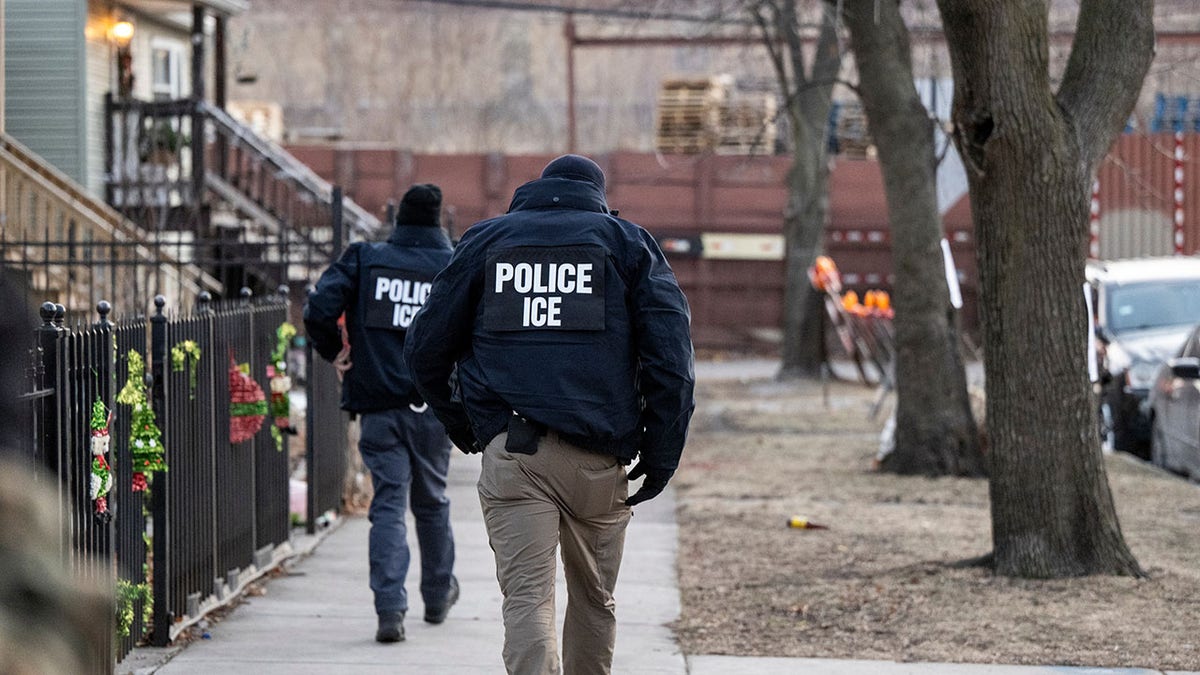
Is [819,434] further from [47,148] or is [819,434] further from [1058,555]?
[47,148]

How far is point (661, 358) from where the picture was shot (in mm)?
4438

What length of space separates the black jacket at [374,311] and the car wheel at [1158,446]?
8.64 m

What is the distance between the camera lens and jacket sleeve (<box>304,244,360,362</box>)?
6457mm

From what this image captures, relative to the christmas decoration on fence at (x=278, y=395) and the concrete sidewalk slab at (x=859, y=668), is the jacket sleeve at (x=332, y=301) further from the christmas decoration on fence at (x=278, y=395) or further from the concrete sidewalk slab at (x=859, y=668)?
the concrete sidewalk slab at (x=859, y=668)

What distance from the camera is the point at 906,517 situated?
9.98 meters

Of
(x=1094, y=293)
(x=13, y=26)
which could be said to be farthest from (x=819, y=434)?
(x=13, y=26)

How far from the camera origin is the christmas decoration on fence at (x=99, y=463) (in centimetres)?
522

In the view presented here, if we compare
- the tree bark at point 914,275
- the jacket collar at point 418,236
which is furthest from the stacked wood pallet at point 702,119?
the jacket collar at point 418,236

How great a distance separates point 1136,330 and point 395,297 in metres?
10.6

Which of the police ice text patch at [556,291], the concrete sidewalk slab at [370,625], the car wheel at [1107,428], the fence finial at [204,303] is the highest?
the police ice text patch at [556,291]

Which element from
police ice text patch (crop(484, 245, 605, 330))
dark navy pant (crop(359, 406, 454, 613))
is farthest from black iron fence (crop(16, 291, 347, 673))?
police ice text patch (crop(484, 245, 605, 330))

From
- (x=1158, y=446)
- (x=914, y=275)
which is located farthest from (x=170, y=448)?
(x=1158, y=446)

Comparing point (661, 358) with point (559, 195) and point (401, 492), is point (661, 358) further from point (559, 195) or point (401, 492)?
point (401, 492)

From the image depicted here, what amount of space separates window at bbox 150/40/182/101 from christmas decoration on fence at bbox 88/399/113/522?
1716cm
